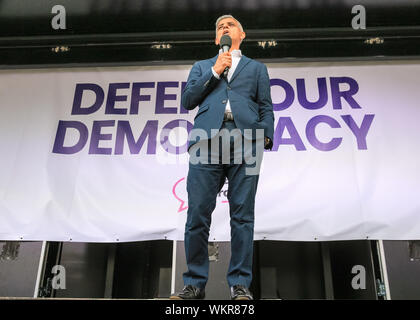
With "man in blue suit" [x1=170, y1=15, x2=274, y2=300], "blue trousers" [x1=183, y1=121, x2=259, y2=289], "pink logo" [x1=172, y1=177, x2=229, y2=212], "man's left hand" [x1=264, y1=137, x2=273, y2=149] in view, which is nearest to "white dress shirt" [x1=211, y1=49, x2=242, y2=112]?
"man in blue suit" [x1=170, y1=15, x2=274, y2=300]

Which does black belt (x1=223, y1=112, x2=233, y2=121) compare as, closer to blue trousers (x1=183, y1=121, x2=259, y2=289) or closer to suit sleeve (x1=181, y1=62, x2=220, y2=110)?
blue trousers (x1=183, y1=121, x2=259, y2=289)

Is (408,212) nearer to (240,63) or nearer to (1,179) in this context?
(240,63)

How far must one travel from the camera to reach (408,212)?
319 centimetres

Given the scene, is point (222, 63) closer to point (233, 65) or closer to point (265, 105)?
point (233, 65)

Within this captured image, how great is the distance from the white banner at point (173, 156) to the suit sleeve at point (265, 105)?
1282mm

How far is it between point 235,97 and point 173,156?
59.4 inches

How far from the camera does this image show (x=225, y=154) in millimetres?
2055

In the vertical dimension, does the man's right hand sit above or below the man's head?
below

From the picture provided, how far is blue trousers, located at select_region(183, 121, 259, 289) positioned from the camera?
1.90 m

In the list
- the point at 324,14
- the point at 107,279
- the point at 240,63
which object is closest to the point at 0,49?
the point at 107,279
